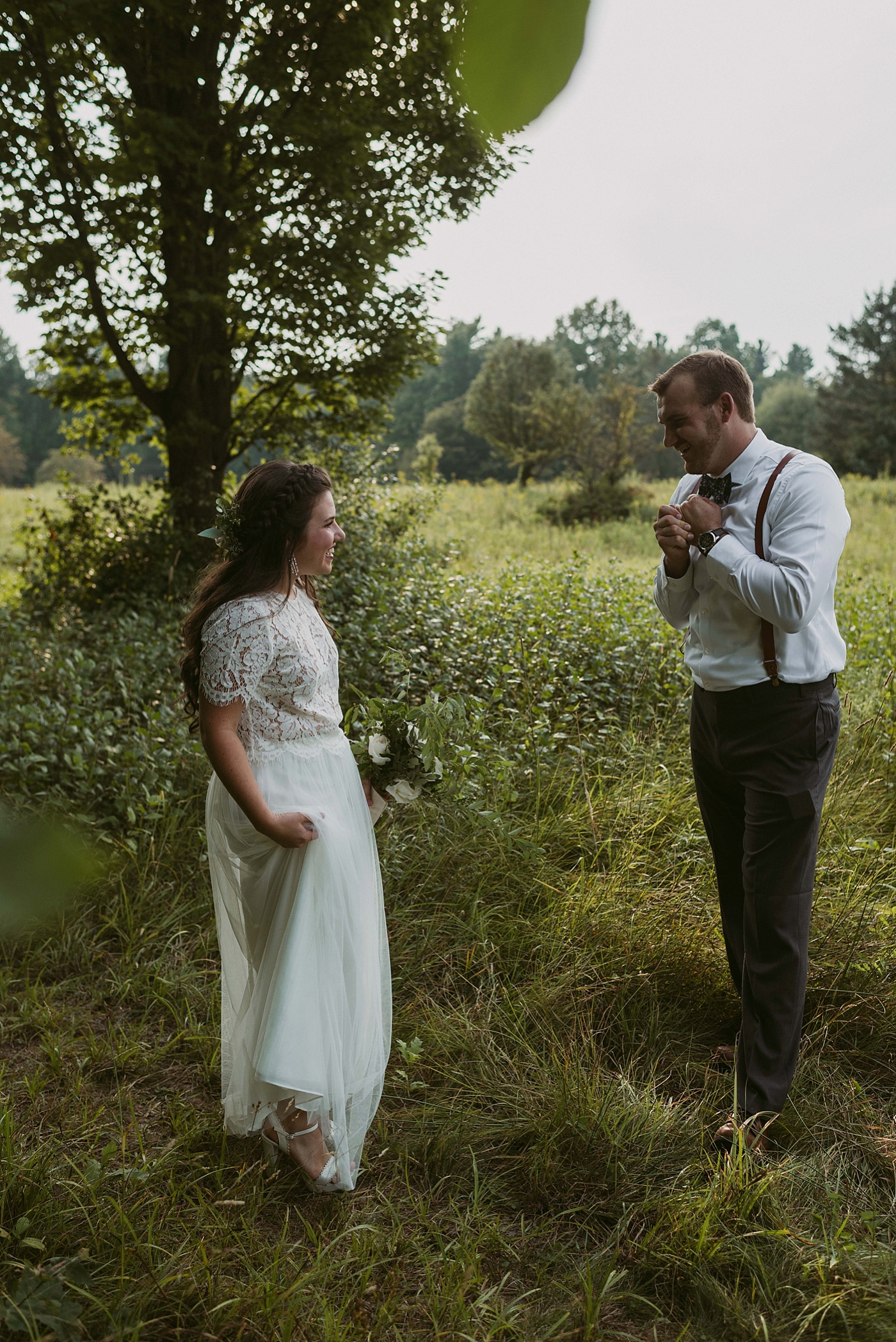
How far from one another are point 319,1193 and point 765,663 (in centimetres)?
191

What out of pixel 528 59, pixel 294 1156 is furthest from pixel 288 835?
pixel 528 59

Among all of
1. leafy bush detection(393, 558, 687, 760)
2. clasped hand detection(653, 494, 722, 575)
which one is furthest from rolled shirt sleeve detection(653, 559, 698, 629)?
leafy bush detection(393, 558, 687, 760)

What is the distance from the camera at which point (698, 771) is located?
9.61 ft

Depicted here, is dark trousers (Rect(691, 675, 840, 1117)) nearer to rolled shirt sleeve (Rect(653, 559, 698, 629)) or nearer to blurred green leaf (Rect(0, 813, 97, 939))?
rolled shirt sleeve (Rect(653, 559, 698, 629))

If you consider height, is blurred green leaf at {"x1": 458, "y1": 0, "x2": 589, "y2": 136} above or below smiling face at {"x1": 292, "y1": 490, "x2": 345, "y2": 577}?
above

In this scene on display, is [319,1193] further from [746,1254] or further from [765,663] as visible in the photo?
[765,663]

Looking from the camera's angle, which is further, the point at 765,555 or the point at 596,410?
the point at 596,410

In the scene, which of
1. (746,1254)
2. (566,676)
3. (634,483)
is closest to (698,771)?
(746,1254)

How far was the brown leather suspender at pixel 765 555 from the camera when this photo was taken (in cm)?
252

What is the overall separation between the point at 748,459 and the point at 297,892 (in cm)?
173

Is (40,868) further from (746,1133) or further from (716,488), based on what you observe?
(746,1133)

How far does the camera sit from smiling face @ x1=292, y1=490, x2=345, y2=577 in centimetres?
260

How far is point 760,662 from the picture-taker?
255 cm

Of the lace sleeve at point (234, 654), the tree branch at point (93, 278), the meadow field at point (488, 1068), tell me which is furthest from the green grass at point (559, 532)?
the lace sleeve at point (234, 654)
